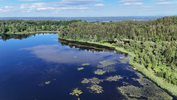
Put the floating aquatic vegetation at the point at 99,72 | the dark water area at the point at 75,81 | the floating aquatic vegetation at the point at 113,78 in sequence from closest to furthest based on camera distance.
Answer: the dark water area at the point at 75,81
the floating aquatic vegetation at the point at 113,78
the floating aquatic vegetation at the point at 99,72

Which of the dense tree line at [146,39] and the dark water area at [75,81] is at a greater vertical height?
the dense tree line at [146,39]

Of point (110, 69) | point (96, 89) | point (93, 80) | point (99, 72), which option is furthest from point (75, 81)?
point (110, 69)

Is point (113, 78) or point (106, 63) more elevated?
point (106, 63)

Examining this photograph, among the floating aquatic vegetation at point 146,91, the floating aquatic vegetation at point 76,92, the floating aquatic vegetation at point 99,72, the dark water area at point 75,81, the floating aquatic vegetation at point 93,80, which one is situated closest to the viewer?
the floating aquatic vegetation at point 146,91

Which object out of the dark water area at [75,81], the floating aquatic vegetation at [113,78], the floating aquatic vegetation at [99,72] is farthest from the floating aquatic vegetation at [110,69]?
the floating aquatic vegetation at [113,78]

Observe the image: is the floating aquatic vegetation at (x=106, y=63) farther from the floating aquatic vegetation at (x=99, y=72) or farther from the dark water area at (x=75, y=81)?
the floating aquatic vegetation at (x=99, y=72)

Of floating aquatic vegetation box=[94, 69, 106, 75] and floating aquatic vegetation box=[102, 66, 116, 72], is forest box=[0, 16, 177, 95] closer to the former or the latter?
floating aquatic vegetation box=[102, 66, 116, 72]

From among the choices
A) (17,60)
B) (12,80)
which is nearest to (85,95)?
(12,80)

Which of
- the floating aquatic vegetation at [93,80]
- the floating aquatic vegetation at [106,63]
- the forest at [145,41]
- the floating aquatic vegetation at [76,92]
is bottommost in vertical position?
the floating aquatic vegetation at [76,92]

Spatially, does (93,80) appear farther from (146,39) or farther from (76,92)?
(146,39)
